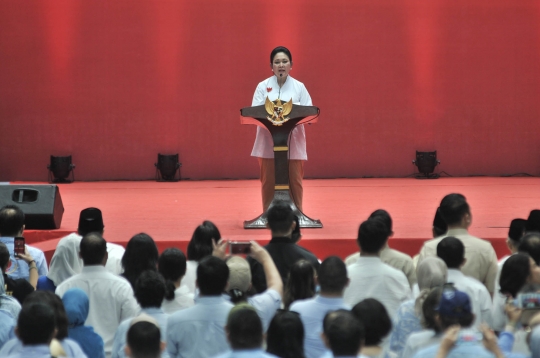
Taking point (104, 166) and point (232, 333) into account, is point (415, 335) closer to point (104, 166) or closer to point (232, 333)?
point (232, 333)

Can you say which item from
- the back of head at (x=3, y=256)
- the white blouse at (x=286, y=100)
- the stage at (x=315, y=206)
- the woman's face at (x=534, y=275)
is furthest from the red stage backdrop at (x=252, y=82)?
the woman's face at (x=534, y=275)

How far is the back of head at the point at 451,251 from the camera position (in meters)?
3.32

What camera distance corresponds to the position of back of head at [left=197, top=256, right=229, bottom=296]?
9.53ft

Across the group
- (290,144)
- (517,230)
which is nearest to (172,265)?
(517,230)

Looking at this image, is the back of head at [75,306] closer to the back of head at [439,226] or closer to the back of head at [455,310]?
the back of head at [455,310]

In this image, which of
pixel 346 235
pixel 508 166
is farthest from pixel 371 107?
pixel 346 235

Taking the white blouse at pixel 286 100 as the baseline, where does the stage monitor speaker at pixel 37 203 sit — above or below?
below

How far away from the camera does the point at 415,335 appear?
103 inches

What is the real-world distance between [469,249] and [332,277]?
111 centimetres

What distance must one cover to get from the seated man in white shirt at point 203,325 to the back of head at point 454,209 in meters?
1.38

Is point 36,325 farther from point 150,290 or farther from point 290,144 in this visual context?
point 290,144

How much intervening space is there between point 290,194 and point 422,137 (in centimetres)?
484

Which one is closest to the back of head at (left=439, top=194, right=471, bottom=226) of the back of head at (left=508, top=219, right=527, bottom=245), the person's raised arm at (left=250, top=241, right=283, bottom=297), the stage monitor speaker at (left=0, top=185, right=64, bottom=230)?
the back of head at (left=508, top=219, right=527, bottom=245)

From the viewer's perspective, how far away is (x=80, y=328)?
9.71ft
